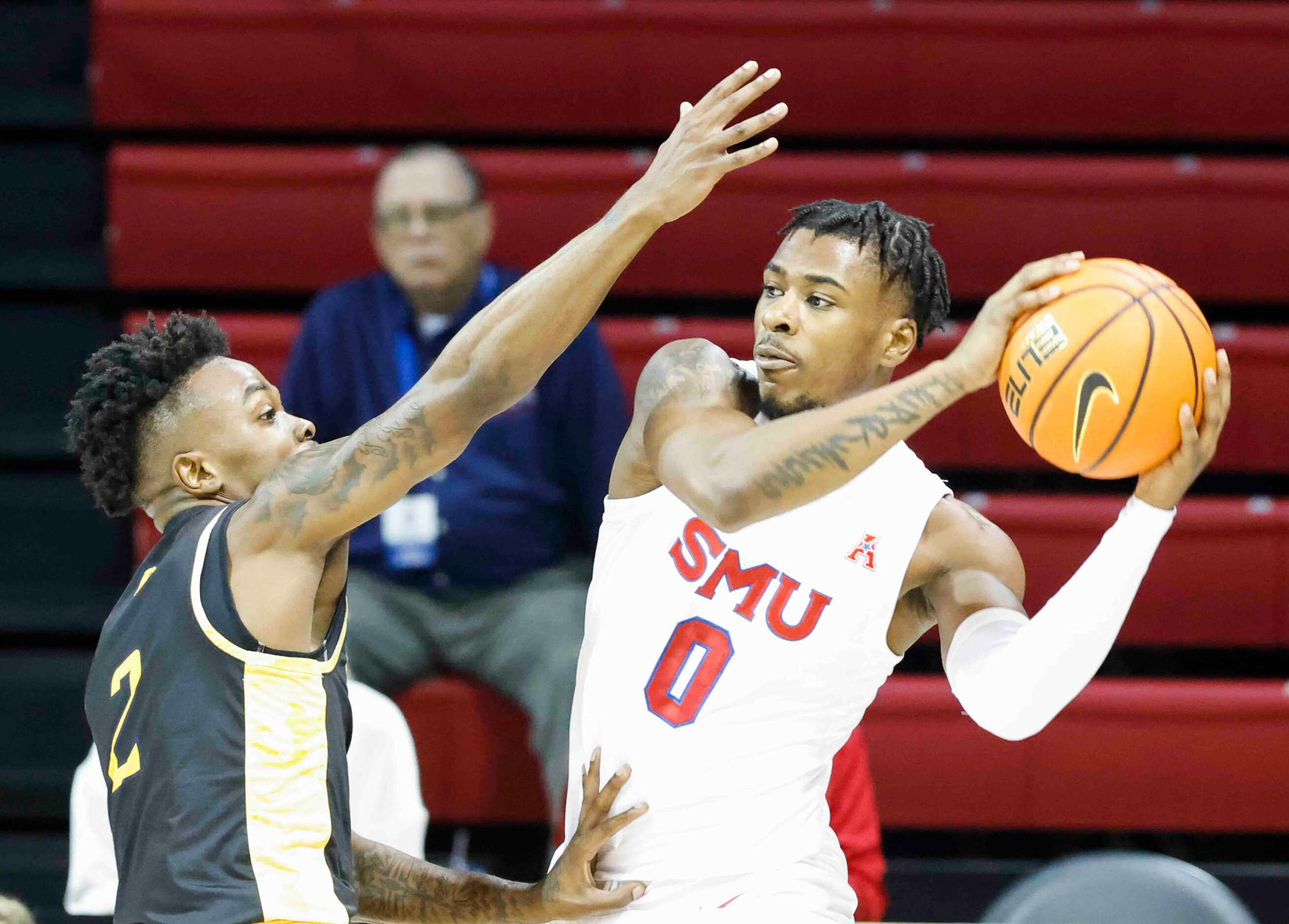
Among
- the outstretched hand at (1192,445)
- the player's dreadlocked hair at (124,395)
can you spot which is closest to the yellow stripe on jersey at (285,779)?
the player's dreadlocked hair at (124,395)

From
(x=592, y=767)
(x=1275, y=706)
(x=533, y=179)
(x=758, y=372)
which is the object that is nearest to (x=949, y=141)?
(x=533, y=179)

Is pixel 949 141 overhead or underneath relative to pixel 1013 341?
overhead

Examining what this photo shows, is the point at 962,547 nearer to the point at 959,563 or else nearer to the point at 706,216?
the point at 959,563

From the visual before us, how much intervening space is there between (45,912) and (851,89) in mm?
3361

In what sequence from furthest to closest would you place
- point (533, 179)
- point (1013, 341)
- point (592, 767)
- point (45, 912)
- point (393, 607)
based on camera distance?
1. point (533, 179)
2. point (393, 607)
3. point (45, 912)
4. point (592, 767)
5. point (1013, 341)

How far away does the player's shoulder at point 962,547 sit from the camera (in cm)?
253

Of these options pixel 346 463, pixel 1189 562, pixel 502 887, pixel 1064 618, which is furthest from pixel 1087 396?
pixel 1189 562

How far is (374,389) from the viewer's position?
4129mm

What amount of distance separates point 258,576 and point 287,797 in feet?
0.98

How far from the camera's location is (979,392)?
4.78m

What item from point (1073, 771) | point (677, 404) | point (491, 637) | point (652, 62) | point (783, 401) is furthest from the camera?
point (652, 62)

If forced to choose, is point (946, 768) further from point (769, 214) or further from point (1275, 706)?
point (769, 214)

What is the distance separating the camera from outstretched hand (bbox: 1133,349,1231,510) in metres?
2.14

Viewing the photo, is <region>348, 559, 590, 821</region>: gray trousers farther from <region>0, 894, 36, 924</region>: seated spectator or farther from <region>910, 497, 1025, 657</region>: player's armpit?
<region>0, 894, 36, 924</region>: seated spectator
